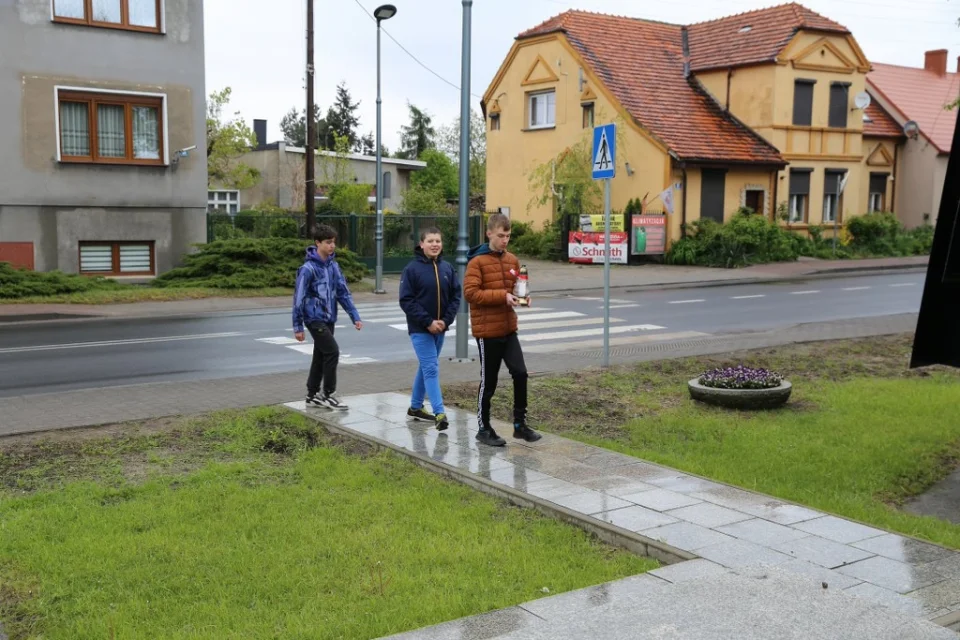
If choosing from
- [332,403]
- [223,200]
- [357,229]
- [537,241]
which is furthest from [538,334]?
[223,200]

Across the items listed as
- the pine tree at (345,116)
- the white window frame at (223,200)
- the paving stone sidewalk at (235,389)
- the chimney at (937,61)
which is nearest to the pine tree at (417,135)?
the pine tree at (345,116)

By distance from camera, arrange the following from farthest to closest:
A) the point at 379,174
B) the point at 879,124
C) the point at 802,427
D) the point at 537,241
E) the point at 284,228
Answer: the point at 879,124, the point at 537,241, the point at 284,228, the point at 379,174, the point at 802,427

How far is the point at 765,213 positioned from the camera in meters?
35.0

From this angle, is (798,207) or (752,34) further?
(798,207)

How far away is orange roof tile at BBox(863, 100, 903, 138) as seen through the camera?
40.1 meters

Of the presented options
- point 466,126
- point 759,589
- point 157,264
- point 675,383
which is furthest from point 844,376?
point 157,264

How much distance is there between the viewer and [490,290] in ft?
25.6

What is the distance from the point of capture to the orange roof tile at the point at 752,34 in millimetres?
34781

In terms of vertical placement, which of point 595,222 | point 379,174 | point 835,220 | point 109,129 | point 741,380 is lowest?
point 741,380

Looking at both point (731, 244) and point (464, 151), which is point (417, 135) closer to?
point (731, 244)

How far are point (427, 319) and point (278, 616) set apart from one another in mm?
4176

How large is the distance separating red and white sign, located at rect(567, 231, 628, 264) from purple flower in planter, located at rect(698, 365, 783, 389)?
868 inches

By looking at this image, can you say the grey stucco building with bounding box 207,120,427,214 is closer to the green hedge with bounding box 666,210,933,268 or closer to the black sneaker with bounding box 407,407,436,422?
the green hedge with bounding box 666,210,933,268

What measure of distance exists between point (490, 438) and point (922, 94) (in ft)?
142
